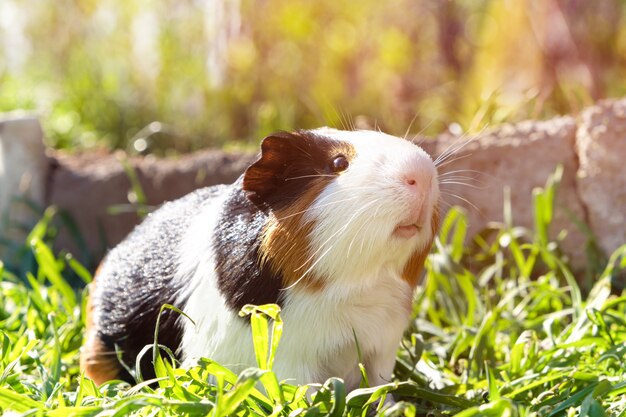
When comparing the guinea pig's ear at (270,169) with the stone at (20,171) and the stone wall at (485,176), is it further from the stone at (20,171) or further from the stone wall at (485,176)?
the stone at (20,171)

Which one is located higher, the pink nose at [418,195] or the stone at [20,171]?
the pink nose at [418,195]

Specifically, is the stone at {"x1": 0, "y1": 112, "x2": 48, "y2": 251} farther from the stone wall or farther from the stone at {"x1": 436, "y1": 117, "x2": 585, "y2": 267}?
the stone at {"x1": 436, "y1": 117, "x2": 585, "y2": 267}

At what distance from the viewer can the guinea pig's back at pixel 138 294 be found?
3.04 metres

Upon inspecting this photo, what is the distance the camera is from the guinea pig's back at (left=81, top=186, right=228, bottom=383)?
9.96 feet

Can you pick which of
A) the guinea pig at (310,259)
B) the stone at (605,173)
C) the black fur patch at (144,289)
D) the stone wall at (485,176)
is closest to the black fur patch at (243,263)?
the guinea pig at (310,259)

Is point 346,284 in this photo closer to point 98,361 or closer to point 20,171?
point 98,361

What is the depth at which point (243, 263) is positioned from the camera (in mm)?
2764

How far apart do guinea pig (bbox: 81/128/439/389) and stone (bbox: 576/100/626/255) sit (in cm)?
197

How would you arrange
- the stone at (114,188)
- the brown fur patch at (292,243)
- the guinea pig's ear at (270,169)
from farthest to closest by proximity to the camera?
the stone at (114,188) < the guinea pig's ear at (270,169) < the brown fur patch at (292,243)

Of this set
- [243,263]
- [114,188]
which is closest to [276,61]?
[114,188]

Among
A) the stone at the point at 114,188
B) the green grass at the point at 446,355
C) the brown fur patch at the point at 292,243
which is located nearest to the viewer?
the green grass at the point at 446,355

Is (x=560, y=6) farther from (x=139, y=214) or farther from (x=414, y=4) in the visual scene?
(x=139, y=214)

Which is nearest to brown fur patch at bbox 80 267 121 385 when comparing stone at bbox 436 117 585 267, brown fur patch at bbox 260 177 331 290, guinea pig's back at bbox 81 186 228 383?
guinea pig's back at bbox 81 186 228 383

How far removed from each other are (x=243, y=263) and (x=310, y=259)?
233mm
